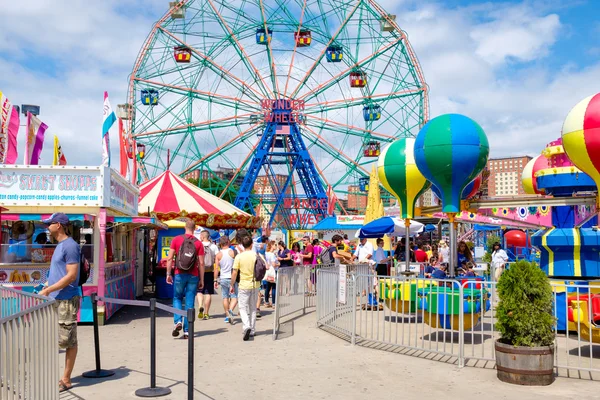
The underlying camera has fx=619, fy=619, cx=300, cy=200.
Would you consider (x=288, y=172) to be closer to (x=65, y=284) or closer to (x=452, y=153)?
(x=452, y=153)

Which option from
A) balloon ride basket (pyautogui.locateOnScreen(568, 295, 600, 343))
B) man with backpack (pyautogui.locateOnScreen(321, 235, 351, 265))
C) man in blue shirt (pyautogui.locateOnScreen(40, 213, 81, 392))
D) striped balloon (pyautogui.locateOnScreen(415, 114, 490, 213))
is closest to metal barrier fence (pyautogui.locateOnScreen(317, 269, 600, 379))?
balloon ride basket (pyautogui.locateOnScreen(568, 295, 600, 343))

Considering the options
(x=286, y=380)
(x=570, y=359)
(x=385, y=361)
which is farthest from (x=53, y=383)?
(x=570, y=359)

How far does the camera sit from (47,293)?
558 centimetres

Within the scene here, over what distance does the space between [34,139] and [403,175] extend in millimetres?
7183

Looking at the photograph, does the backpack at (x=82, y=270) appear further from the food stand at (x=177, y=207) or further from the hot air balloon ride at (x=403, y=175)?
the food stand at (x=177, y=207)

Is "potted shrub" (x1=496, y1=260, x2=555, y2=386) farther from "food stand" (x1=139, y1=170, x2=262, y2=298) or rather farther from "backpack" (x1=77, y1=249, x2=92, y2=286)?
"food stand" (x1=139, y1=170, x2=262, y2=298)

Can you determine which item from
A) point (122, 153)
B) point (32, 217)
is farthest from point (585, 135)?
point (122, 153)

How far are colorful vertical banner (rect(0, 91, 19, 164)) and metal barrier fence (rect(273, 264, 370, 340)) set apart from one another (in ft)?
18.4

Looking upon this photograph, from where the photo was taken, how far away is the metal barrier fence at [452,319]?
696cm

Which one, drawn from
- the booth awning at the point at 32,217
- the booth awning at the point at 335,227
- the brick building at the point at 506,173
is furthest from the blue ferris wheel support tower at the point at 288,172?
the brick building at the point at 506,173

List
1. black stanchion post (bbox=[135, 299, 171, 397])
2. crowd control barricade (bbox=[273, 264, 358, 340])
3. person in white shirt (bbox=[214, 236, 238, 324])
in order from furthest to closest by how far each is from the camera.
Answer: person in white shirt (bbox=[214, 236, 238, 324]) → crowd control barricade (bbox=[273, 264, 358, 340]) → black stanchion post (bbox=[135, 299, 171, 397])

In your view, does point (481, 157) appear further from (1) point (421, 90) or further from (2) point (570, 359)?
(1) point (421, 90)

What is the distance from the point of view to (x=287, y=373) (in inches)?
262

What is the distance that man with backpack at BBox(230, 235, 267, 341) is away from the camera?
873cm
